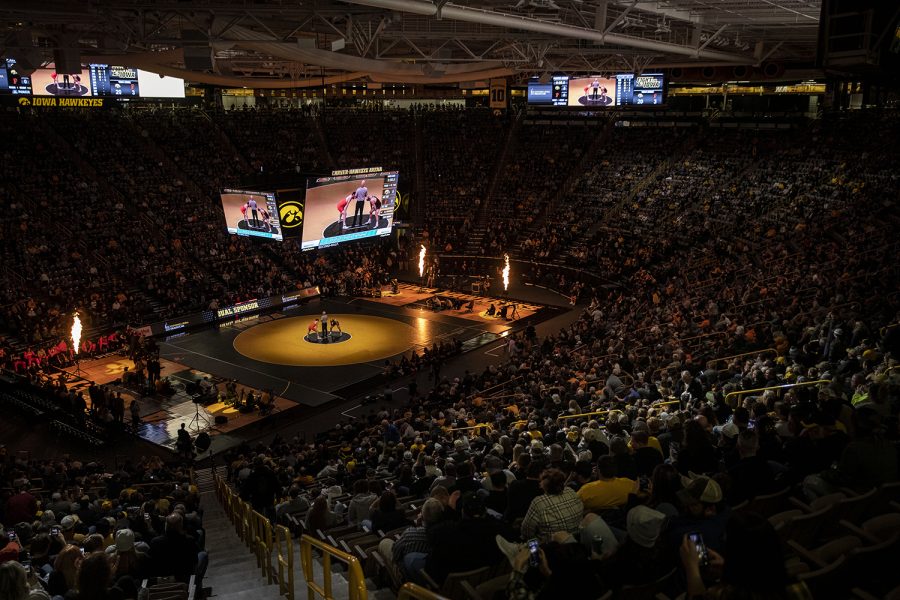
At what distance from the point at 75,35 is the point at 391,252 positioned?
2449cm

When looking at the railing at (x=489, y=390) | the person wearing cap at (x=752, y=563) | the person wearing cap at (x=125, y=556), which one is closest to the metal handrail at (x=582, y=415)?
the railing at (x=489, y=390)

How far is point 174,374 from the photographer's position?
29.3 meters

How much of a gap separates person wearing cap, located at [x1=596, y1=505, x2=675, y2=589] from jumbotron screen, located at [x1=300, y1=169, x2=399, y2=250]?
1067 inches

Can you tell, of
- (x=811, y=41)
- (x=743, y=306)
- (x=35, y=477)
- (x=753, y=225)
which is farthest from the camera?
(x=753, y=225)

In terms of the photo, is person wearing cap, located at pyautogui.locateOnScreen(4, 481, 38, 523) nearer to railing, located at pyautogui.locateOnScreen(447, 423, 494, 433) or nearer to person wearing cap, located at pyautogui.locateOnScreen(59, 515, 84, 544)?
person wearing cap, located at pyautogui.locateOnScreen(59, 515, 84, 544)

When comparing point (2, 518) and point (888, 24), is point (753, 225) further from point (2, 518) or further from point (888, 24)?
point (2, 518)

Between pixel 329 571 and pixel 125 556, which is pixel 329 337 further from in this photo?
pixel 329 571

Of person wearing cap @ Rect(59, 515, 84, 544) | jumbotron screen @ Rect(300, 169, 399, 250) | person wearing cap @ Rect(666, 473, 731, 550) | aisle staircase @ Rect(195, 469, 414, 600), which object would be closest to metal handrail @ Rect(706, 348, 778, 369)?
aisle staircase @ Rect(195, 469, 414, 600)

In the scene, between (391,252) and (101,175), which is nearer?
(101,175)

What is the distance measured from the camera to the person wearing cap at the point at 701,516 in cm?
584

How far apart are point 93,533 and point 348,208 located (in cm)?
2476

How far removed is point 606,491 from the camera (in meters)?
7.17

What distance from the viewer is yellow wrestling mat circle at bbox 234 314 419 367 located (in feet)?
103

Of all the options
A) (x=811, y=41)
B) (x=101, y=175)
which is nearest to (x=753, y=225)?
(x=811, y=41)
